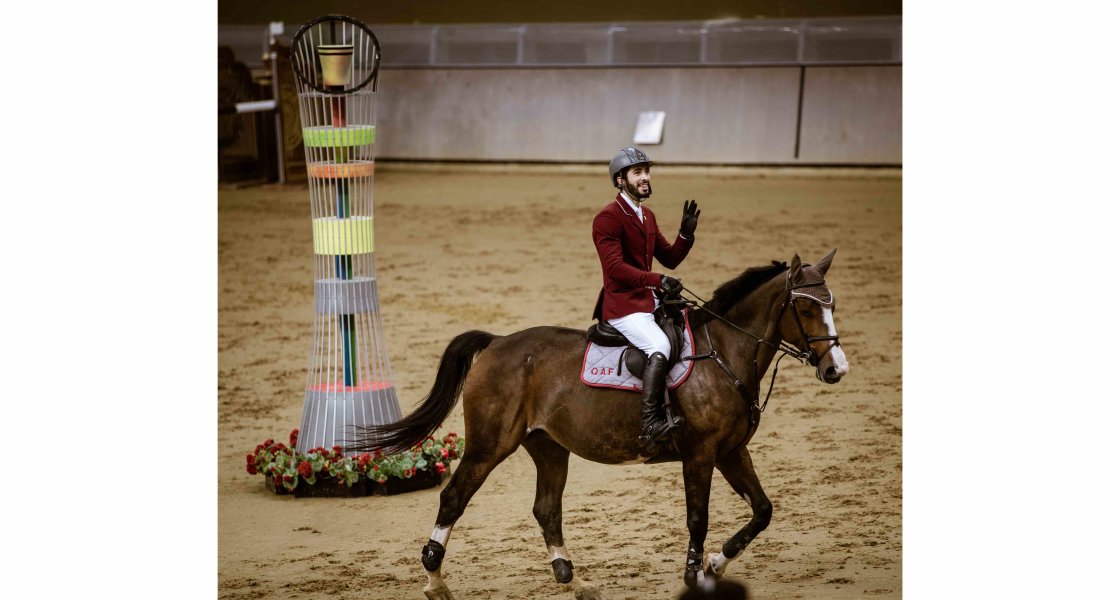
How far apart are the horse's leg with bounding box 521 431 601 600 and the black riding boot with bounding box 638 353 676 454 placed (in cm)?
64

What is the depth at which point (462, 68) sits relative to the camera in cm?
2428

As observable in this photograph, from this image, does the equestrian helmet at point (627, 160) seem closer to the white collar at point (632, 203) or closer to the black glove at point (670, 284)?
the white collar at point (632, 203)

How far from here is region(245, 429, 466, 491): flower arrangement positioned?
27.7ft

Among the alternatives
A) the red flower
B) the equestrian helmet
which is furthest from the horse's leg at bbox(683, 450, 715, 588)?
the red flower

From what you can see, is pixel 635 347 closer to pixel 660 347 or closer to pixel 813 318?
pixel 660 347

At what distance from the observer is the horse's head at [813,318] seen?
5.92 metres

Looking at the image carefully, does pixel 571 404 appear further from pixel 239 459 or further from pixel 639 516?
pixel 239 459

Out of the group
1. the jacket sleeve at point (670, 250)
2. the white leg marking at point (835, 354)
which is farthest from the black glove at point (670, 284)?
the white leg marking at point (835, 354)

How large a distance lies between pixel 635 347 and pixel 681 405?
0.34m

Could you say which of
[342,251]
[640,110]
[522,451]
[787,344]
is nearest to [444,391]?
[787,344]

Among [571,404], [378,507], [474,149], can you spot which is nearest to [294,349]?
[378,507]

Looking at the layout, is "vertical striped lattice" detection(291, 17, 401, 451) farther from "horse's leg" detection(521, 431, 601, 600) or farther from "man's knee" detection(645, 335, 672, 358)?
"man's knee" detection(645, 335, 672, 358)

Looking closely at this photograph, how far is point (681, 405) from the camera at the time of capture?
612 cm

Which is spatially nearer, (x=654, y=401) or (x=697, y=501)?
(x=654, y=401)
